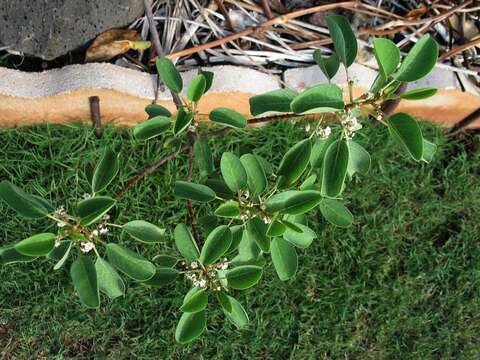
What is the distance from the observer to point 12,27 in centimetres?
203

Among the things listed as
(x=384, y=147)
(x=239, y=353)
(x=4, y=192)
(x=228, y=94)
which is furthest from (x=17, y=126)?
(x=384, y=147)

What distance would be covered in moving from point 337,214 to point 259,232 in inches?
10.5

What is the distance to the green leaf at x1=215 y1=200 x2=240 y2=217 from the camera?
1369 millimetres

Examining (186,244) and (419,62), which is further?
(186,244)

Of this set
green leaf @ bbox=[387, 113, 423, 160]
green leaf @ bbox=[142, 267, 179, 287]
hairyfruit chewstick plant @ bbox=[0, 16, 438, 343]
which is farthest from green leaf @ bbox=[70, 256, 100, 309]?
green leaf @ bbox=[387, 113, 423, 160]

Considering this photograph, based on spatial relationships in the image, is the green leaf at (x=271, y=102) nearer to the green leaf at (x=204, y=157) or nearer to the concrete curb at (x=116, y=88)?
the green leaf at (x=204, y=157)

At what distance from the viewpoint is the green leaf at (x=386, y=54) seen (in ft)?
4.10

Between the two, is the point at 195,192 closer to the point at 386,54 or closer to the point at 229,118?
the point at 229,118

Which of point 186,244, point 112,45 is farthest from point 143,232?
point 112,45

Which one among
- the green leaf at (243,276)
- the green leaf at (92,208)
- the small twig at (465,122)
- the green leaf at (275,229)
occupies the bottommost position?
the small twig at (465,122)

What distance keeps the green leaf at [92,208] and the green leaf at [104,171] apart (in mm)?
131

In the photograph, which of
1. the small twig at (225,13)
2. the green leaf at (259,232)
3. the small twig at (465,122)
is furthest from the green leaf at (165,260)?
the small twig at (465,122)

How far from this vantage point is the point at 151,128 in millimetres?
1494

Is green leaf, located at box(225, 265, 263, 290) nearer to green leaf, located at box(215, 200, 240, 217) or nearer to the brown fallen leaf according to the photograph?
green leaf, located at box(215, 200, 240, 217)
